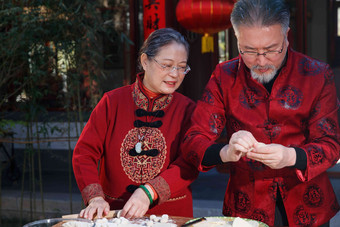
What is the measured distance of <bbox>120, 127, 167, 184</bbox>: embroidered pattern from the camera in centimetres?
229

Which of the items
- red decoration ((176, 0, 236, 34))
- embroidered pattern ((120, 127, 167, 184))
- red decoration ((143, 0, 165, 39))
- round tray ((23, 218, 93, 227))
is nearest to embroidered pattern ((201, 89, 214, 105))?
embroidered pattern ((120, 127, 167, 184))

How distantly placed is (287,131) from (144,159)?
2.37 feet

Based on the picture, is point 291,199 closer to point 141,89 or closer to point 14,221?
point 141,89

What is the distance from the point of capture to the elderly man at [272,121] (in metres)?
1.84

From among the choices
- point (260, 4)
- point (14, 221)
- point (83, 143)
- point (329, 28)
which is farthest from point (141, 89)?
point (329, 28)

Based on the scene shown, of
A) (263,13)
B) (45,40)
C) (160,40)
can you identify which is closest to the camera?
(263,13)

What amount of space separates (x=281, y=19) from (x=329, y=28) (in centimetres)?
739

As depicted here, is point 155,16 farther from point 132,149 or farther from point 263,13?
point 263,13

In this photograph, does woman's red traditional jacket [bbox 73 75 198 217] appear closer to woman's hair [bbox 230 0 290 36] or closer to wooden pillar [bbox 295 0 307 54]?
woman's hair [bbox 230 0 290 36]

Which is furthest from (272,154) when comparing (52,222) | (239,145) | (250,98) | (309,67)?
(52,222)

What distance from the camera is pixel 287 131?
1951 mm

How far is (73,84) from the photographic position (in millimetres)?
4941

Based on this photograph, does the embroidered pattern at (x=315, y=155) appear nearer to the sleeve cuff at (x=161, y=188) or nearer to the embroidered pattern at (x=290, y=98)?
the embroidered pattern at (x=290, y=98)

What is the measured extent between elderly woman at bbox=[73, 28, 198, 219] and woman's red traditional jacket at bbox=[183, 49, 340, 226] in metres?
0.27
